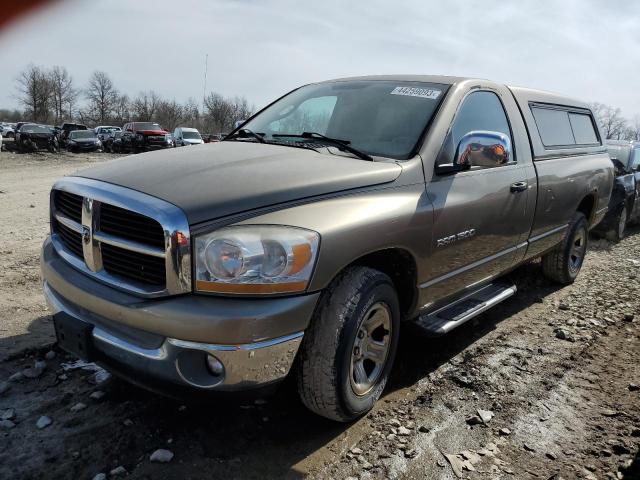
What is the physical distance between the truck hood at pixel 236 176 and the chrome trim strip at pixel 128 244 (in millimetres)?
219

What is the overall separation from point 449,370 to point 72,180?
8.69 feet

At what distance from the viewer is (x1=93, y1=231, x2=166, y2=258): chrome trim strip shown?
220 centimetres

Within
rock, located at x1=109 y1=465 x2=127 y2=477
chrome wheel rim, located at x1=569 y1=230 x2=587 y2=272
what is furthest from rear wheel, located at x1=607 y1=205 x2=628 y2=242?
rock, located at x1=109 y1=465 x2=127 y2=477

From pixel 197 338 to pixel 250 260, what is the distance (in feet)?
1.27

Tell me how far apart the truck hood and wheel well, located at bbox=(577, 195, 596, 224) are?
352 centimetres

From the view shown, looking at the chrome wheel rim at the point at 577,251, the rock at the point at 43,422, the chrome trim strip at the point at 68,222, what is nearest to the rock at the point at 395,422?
the rock at the point at 43,422

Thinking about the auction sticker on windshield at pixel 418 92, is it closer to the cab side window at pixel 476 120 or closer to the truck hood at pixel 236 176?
the cab side window at pixel 476 120

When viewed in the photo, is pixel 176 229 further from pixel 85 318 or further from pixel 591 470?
pixel 591 470

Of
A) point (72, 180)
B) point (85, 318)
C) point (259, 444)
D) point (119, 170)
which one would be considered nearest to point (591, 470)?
point (259, 444)

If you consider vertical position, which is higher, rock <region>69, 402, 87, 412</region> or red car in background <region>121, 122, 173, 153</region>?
rock <region>69, 402, 87, 412</region>

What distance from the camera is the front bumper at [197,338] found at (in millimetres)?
2090

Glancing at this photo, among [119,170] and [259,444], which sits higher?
[119,170]

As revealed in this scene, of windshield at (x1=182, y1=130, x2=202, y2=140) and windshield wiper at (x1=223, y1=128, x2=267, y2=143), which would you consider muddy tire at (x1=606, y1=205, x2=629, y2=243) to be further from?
windshield at (x1=182, y1=130, x2=202, y2=140)

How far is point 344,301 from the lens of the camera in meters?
2.45
